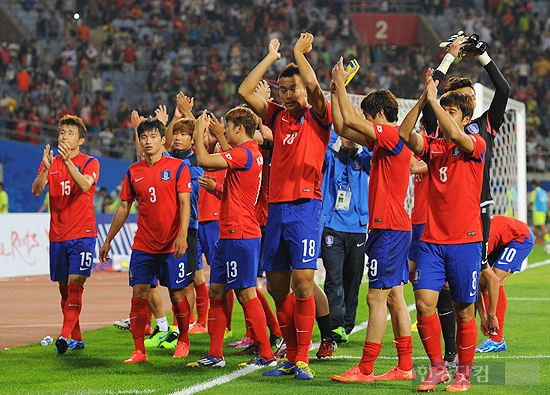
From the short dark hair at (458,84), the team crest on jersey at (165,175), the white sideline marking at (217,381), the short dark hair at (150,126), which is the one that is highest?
the short dark hair at (458,84)

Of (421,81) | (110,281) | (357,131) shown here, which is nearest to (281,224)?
(357,131)

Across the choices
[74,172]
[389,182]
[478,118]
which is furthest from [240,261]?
[478,118]

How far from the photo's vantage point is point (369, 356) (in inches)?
266

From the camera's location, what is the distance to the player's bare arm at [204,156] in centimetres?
705

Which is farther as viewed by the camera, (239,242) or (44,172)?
(44,172)

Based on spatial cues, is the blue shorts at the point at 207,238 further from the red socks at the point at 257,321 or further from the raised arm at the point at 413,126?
the raised arm at the point at 413,126

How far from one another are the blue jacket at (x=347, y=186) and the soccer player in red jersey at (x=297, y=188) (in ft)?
6.85

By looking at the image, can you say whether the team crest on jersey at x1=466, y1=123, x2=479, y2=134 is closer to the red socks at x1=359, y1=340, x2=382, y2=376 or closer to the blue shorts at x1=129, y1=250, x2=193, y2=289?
the red socks at x1=359, y1=340, x2=382, y2=376

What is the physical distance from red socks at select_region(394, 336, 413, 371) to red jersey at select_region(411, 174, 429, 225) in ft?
7.89

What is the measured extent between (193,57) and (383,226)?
27378 millimetres

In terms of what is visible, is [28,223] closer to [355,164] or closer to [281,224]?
[355,164]

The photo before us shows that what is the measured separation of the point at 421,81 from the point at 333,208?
23.9m

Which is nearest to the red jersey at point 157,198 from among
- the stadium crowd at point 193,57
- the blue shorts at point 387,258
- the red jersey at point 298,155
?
the red jersey at point 298,155

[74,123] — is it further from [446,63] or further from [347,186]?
[446,63]
